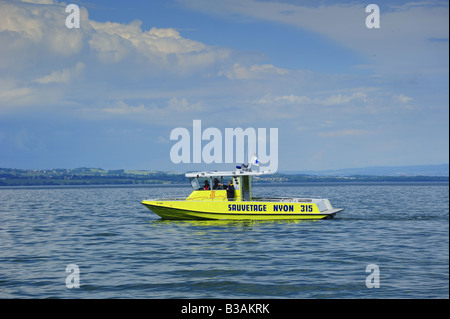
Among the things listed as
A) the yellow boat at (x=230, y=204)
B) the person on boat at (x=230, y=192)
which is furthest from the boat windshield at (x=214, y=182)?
the person on boat at (x=230, y=192)

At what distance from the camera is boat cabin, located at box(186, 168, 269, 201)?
39.4 m

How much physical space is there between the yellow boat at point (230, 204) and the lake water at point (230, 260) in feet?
2.42

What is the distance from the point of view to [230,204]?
38562mm

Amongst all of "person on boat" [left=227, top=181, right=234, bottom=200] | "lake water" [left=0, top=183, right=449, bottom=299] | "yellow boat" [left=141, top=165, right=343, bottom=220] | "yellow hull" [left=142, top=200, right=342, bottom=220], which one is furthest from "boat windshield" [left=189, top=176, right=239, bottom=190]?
"lake water" [left=0, top=183, right=449, bottom=299]

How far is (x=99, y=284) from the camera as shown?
20.5 meters

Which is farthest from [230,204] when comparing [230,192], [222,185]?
[222,185]

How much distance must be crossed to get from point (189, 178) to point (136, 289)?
21167 millimetres

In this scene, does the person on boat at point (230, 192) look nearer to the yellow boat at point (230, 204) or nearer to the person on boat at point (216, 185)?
the yellow boat at point (230, 204)

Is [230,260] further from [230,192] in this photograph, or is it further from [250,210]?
[230,192]

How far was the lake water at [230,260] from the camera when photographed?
1920 centimetres

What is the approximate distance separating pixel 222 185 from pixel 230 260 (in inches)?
581
